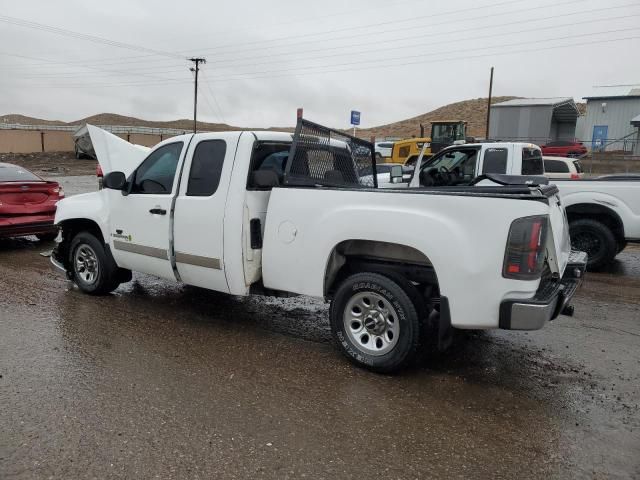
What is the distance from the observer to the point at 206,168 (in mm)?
4973

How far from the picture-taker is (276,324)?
17.7 ft

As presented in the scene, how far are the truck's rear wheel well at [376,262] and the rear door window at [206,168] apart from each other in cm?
138

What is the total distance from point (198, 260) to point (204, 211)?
48 centimetres

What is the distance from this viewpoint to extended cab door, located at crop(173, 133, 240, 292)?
4738mm

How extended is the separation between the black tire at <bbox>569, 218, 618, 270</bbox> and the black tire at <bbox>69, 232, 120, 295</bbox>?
6651mm

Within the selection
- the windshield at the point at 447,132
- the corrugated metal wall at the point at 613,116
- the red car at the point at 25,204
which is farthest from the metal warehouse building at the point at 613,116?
the red car at the point at 25,204

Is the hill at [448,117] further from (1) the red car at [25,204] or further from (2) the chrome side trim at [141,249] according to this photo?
(2) the chrome side trim at [141,249]

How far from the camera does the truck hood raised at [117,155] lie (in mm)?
6027

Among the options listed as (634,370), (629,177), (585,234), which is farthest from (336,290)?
(629,177)

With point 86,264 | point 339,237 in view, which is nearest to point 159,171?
point 86,264

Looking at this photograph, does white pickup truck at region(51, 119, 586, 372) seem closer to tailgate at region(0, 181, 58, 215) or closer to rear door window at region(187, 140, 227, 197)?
rear door window at region(187, 140, 227, 197)

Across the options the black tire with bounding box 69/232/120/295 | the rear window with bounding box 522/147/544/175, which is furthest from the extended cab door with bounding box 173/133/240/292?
the rear window with bounding box 522/147/544/175

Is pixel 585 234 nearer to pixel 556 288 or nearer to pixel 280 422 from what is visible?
pixel 556 288

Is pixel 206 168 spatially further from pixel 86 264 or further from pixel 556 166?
pixel 556 166
